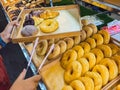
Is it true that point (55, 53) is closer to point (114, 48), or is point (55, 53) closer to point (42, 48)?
point (42, 48)

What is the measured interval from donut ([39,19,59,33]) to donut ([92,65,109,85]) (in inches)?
12.6

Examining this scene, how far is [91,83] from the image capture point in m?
0.96

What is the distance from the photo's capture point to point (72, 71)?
1068 mm

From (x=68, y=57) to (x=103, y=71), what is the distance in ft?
0.78

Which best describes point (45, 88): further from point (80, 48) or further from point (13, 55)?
point (13, 55)

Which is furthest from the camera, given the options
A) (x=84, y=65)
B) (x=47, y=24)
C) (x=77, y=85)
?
(x=47, y=24)

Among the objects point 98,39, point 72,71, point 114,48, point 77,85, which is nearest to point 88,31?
point 98,39

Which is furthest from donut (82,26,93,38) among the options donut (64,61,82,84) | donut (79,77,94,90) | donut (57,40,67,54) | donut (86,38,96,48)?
donut (79,77,94,90)

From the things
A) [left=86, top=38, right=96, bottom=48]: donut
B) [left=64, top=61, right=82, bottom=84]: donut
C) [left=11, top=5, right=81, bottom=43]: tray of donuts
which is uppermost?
[left=11, top=5, right=81, bottom=43]: tray of donuts

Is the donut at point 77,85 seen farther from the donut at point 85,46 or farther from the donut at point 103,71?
the donut at point 85,46

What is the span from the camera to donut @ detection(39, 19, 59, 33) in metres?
1.17

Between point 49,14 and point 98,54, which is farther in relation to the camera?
point 49,14

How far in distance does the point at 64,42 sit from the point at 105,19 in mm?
649

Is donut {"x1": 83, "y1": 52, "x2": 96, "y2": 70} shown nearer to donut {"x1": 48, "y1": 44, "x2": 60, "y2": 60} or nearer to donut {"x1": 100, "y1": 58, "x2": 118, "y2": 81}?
donut {"x1": 100, "y1": 58, "x2": 118, "y2": 81}
